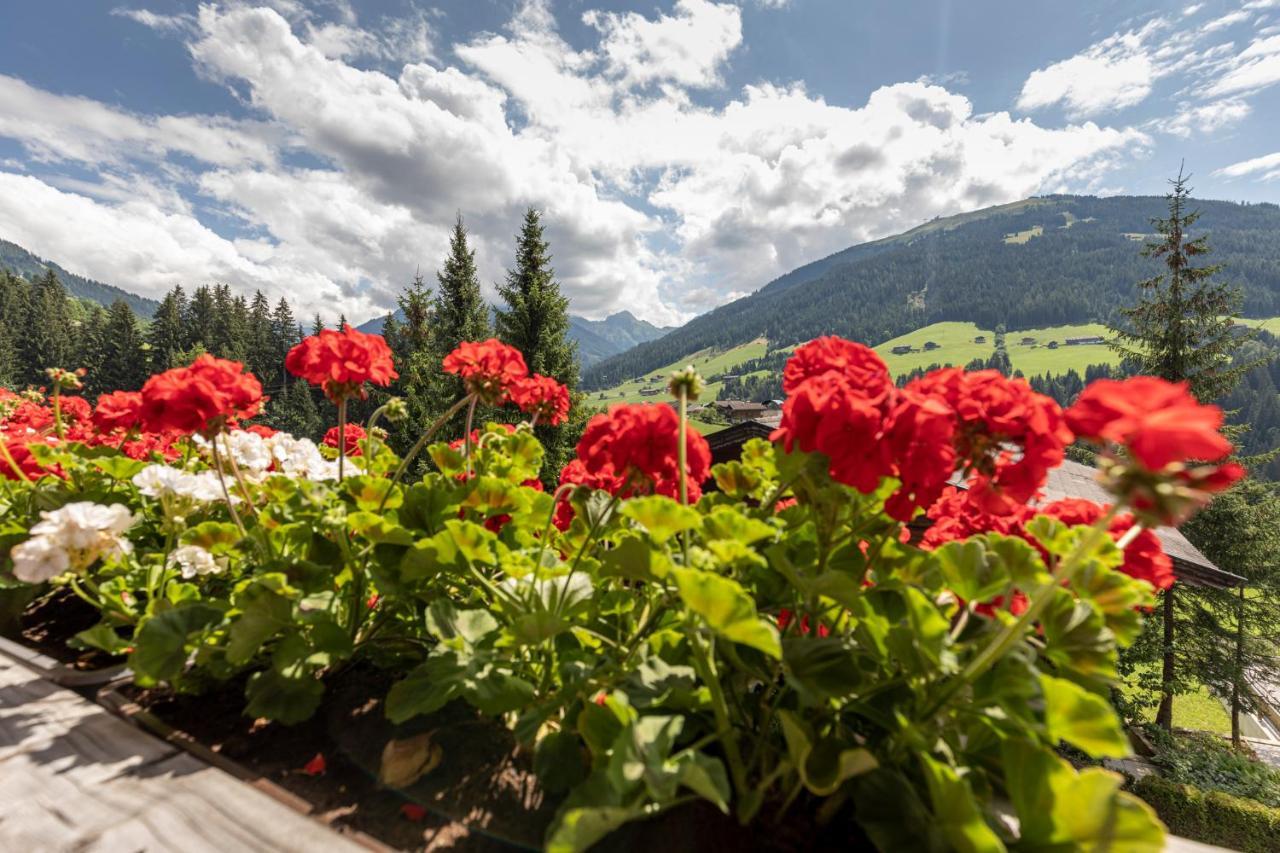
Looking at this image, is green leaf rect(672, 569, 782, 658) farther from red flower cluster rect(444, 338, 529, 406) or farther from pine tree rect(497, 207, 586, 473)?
pine tree rect(497, 207, 586, 473)

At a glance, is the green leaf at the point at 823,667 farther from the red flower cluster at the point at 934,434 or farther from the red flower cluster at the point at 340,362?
the red flower cluster at the point at 340,362

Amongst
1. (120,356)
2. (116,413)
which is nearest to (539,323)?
(116,413)

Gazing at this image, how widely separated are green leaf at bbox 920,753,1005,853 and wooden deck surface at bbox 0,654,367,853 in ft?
3.18

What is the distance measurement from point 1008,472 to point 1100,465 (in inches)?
13.5

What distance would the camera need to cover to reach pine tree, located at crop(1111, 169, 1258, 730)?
15.8 m

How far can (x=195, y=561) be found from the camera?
6.02 feet

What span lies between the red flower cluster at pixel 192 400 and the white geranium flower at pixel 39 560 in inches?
15.2

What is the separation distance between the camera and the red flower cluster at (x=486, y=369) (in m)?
2.18

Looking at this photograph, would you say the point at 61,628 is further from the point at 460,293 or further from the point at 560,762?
the point at 460,293

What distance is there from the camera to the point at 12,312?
60.2 meters

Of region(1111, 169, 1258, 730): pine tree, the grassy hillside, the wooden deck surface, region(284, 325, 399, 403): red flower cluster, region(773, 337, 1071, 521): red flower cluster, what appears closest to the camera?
the wooden deck surface

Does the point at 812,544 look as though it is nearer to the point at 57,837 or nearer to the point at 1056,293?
the point at 57,837

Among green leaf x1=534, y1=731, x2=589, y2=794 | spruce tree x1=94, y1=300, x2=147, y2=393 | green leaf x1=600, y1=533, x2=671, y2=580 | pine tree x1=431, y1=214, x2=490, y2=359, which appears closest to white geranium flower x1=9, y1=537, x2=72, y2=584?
green leaf x1=534, y1=731, x2=589, y2=794

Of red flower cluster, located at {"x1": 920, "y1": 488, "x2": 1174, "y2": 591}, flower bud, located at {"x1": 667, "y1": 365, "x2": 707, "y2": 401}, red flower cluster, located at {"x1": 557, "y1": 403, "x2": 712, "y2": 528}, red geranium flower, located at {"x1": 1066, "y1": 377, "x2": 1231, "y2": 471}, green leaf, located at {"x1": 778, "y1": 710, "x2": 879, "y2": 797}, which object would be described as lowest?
green leaf, located at {"x1": 778, "y1": 710, "x2": 879, "y2": 797}
